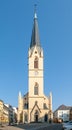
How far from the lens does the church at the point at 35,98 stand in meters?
103

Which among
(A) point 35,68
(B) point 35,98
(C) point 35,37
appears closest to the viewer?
(B) point 35,98

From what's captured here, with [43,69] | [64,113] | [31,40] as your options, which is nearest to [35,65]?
[43,69]

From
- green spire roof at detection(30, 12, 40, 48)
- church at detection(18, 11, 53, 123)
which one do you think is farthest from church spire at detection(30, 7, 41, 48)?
church at detection(18, 11, 53, 123)

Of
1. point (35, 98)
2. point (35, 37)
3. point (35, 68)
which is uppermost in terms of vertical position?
point (35, 37)

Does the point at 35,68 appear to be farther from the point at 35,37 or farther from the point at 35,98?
the point at 35,37

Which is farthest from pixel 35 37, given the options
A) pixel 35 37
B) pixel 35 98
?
pixel 35 98

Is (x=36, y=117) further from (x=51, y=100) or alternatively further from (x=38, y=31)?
(x=38, y=31)

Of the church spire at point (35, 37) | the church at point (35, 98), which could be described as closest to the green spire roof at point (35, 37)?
the church spire at point (35, 37)

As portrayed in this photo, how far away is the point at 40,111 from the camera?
338 feet

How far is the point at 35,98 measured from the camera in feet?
345

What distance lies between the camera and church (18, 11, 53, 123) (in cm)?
10331

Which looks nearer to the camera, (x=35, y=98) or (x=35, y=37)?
(x=35, y=98)

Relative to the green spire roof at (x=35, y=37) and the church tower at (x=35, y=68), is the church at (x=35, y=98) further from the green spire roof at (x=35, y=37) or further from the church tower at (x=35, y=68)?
the green spire roof at (x=35, y=37)

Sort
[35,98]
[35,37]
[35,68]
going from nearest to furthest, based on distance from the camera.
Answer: [35,98] < [35,68] < [35,37]
